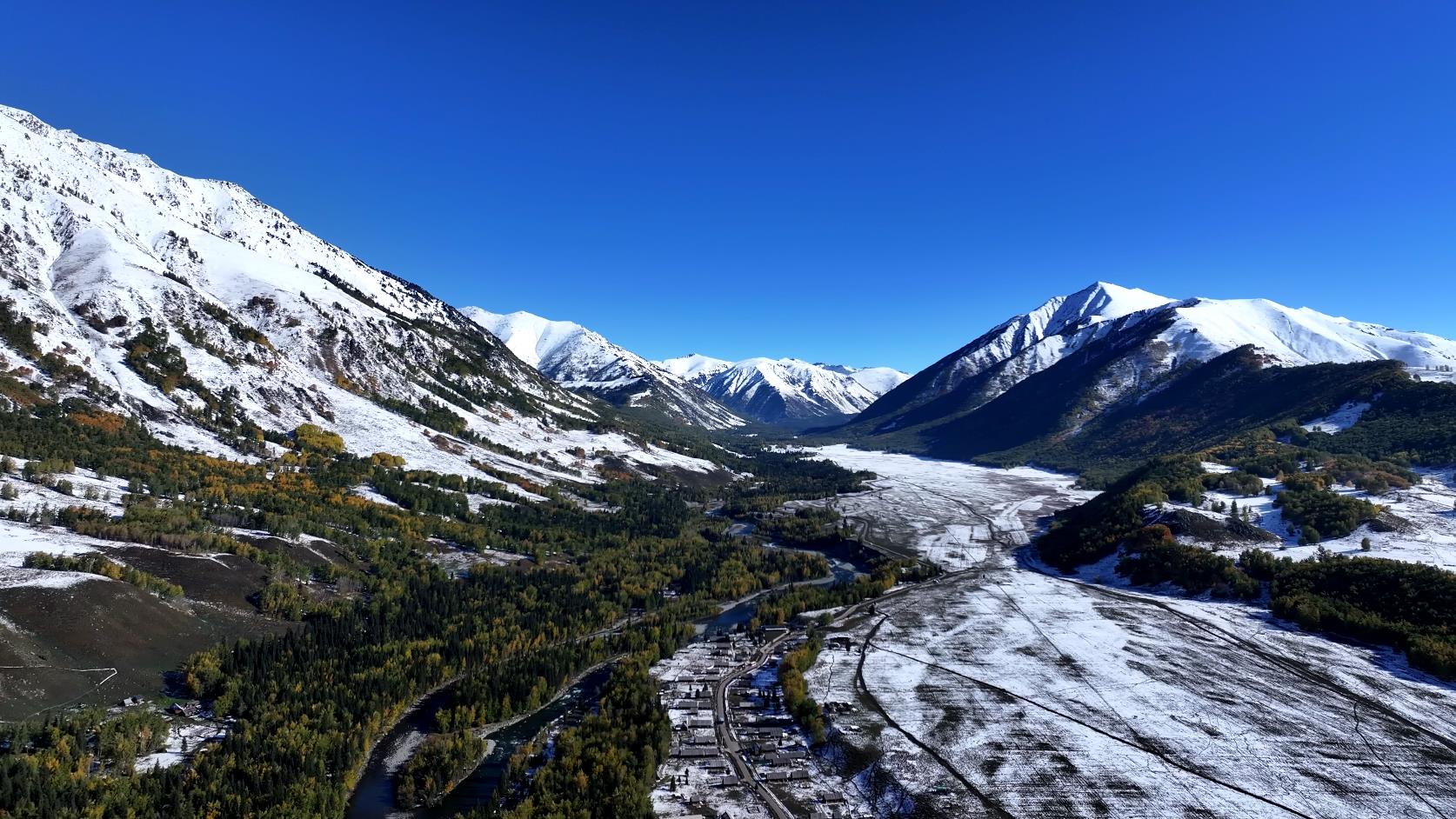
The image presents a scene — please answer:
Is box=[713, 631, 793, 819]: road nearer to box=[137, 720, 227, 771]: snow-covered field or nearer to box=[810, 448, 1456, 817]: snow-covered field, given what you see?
box=[810, 448, 1456, 817]: snow-covered field

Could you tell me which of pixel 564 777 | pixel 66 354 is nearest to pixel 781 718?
pixel 564 777

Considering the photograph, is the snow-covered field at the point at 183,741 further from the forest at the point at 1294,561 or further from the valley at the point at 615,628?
the forest at the point at 1294,561

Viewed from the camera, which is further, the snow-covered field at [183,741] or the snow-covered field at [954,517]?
the snow-covered field at [954,517]

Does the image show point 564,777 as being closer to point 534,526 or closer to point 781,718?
point 781,718

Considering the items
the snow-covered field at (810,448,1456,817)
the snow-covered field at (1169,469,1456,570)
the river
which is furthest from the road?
the snow-covered field at (1169,469,1456,570)

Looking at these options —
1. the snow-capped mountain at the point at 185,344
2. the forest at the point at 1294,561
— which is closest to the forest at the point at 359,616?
the snow-capped mountain at the point at 185,344

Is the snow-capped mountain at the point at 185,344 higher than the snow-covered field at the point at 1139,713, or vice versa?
the snow-capped mountain at the point at 185,344

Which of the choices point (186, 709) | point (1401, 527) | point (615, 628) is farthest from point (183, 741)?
point (1401, 527)
